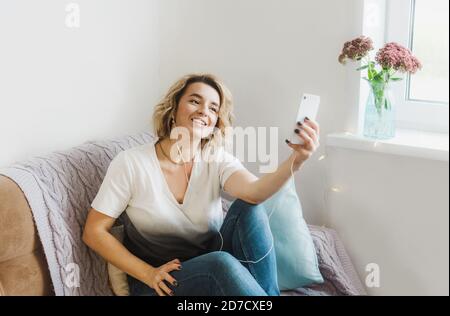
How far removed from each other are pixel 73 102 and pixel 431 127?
3.54 feet

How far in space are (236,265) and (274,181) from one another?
0.75 ft

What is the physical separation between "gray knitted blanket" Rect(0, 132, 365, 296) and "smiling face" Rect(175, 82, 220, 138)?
0.97 ft

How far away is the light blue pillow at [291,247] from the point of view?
1.66m

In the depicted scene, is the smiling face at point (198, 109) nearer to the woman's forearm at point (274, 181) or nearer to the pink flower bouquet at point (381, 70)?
the woman's forearm at point (274, 181)

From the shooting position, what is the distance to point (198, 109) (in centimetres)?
155

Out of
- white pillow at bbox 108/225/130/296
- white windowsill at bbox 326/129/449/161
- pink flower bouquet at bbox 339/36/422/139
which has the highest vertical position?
Result: pink flower bouquet at bbox 339/36/422/139

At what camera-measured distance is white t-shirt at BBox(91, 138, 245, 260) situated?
1.51 metres

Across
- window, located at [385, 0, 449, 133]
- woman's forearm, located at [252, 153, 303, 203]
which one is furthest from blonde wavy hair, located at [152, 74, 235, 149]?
window, located at [385, 0, 449, 133]

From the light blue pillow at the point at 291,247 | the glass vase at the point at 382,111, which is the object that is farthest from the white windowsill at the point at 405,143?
the light blue pillow at the point at 291,247

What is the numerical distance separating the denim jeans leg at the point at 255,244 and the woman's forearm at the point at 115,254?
0.82 feet

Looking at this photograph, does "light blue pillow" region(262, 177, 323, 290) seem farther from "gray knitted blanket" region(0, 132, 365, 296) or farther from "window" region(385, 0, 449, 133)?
"window" region(385, 0, 449, 133)

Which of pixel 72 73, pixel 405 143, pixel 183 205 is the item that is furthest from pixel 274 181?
pixel 72 73

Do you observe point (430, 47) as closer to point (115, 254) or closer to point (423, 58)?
point (423, 58)
